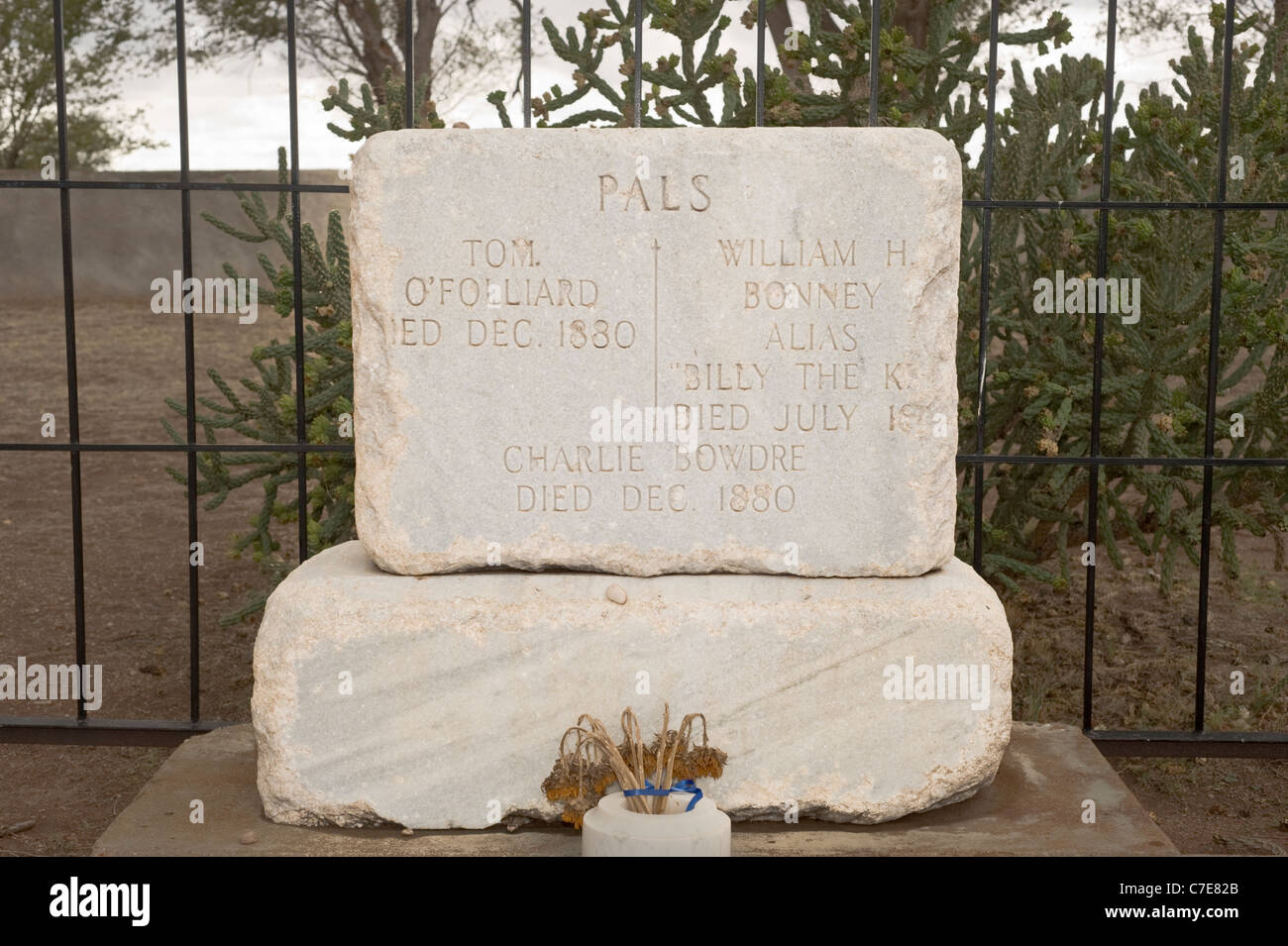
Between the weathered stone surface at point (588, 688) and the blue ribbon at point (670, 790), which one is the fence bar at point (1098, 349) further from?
the blue ribbon at point (670, 790)

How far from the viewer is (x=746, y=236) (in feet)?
11.1

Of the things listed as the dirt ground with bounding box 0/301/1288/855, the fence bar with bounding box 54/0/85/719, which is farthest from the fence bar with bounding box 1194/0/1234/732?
the fence bar with bounding box 54/0/85/719

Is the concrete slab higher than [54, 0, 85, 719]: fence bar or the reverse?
the reverse

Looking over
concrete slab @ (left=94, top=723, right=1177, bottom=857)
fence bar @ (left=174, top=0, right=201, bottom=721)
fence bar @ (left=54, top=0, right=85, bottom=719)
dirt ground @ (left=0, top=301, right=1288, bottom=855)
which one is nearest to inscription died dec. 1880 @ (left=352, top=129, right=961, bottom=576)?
concrete slab @ (left=94, top=723, right=1177, bottom=857)

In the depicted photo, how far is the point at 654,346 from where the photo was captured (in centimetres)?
340

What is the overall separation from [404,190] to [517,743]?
4.43 ft

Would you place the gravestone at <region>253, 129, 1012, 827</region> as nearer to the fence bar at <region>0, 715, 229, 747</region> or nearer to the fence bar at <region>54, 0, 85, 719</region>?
the fence bar at <region>0, 715, 229, 747</region>

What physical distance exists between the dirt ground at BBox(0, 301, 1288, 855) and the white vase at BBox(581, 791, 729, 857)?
2.42 meters

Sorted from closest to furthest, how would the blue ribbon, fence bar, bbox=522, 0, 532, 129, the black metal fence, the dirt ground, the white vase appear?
the white vase
the blue ribbon
fence bar, bbox=522, 0, 532, 129
the black metal fence
the dirt ground

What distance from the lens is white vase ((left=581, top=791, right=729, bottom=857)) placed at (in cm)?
298

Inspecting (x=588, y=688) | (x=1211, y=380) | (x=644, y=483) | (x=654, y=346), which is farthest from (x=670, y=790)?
(x=1211, y=380)

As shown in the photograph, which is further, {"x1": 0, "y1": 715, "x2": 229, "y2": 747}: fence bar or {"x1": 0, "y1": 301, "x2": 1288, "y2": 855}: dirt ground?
{"x1": 0, "y1": 301, "x2": 1288, "y2": 855}: dirt ground

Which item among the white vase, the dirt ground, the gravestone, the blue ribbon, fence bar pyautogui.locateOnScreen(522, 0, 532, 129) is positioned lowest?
the dirt ground

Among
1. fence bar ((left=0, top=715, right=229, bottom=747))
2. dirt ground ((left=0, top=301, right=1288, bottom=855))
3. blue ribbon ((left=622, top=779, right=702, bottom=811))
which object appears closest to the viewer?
blue ribbon ((left=622, top=779, right=702, bottom=811))
